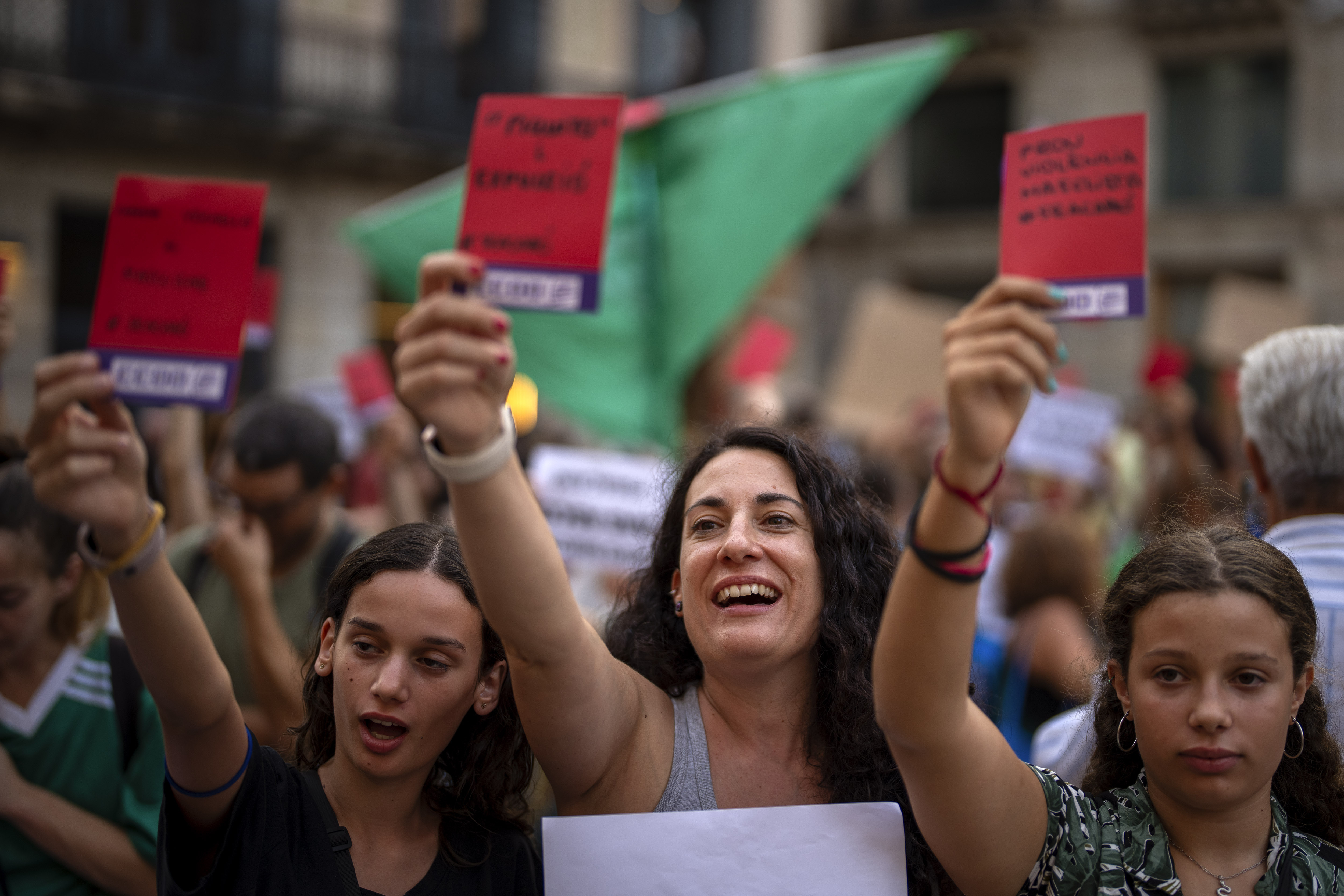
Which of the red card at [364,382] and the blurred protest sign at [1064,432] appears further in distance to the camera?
the blurred protest sign at [1064,432]

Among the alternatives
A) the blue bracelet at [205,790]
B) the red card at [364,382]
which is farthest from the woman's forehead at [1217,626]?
the red card at [364,382]

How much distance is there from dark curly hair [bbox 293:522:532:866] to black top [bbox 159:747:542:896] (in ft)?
0.31

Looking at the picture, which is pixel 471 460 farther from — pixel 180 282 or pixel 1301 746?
pixel 1301 746

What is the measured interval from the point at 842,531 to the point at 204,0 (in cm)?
1249

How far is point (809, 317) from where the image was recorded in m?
20.5

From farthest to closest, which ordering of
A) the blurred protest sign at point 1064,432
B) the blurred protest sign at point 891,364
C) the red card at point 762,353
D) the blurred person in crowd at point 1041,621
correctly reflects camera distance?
1. the red card at point 762,353
2. the blurred protest sign at point 891,364
3. the blurred protest sign at point 1064,432
4. the blurred person in crowd at point 1041,621

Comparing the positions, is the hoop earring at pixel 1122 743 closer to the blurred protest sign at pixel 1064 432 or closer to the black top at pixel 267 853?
the black top at pixel 267 853

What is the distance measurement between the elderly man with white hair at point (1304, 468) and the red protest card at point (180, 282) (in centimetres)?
155

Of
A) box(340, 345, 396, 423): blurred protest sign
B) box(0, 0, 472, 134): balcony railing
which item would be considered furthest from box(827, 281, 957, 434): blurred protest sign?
box(0, 0, 472, 134): balcony railing

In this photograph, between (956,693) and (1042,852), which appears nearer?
(956,693)

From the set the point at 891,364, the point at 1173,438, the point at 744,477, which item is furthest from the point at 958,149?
the point at 744,477

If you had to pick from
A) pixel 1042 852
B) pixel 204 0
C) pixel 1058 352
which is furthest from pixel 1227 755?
pixel 204 0

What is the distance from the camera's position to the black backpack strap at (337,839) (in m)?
1.74

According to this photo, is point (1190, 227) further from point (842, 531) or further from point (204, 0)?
point (842, 531)
